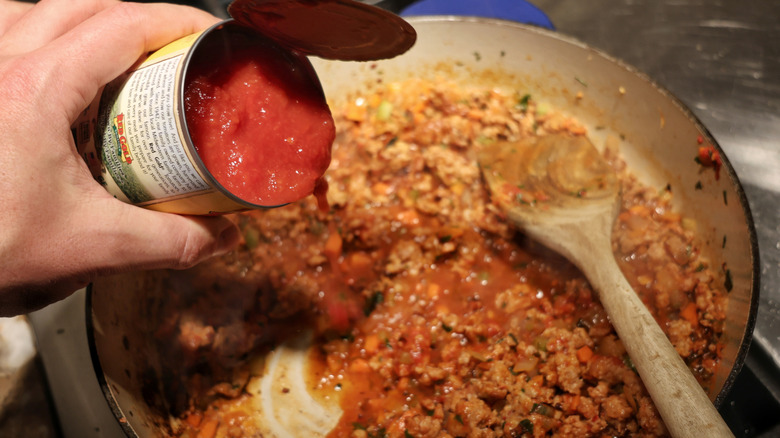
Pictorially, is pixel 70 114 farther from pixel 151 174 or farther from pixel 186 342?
pixel 186 342

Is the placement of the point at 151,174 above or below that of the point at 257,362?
above

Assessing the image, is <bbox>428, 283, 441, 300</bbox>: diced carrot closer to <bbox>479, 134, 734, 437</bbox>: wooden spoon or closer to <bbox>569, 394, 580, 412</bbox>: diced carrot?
<bbox>479, 134, 734, 437</bbox>: wooden spoon

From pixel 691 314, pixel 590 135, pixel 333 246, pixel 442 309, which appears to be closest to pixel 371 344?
pixel 442 309

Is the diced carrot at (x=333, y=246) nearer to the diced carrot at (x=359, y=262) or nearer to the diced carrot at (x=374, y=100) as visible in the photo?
the diced carrot at (x=359, y=262)

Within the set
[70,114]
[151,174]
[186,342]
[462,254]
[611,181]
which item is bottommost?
[186,342]

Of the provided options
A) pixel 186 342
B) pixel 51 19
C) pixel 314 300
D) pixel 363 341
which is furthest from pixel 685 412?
pixel 51 19
